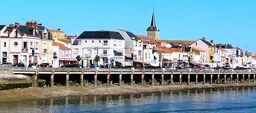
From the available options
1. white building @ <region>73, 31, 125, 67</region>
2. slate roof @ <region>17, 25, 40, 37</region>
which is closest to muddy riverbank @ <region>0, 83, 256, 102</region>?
slate roof @ <region>17, 25, 40, 37</region>

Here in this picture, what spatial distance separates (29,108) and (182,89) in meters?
40.0

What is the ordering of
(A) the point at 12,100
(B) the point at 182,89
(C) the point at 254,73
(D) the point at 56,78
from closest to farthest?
(A) the point at 12,100
(D) the point at 56,78
(B) the point at 182,89
(C) the point at 254,73

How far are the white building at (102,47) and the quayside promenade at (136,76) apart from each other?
16.2 meters

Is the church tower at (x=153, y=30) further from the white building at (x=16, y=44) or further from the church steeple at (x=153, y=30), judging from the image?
the white building at (x=16, y=44)

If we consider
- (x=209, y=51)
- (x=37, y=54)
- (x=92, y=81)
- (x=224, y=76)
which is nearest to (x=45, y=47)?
(x=37, y=54)

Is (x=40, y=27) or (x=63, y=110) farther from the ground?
(x=40, y=27)

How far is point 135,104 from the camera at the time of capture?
6450 cm

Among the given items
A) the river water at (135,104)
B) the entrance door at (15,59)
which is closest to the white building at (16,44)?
the entrance door at (15,59)

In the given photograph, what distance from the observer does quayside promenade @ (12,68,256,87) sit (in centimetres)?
7538

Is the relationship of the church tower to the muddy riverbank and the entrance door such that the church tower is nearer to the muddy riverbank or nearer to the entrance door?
the muddy riverbank

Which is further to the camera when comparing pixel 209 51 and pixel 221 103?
pixel 209 51

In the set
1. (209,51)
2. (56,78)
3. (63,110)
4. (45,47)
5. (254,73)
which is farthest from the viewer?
(209,51)

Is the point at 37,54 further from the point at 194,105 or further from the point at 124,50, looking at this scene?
the point at 194,105

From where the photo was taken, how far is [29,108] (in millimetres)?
56094
